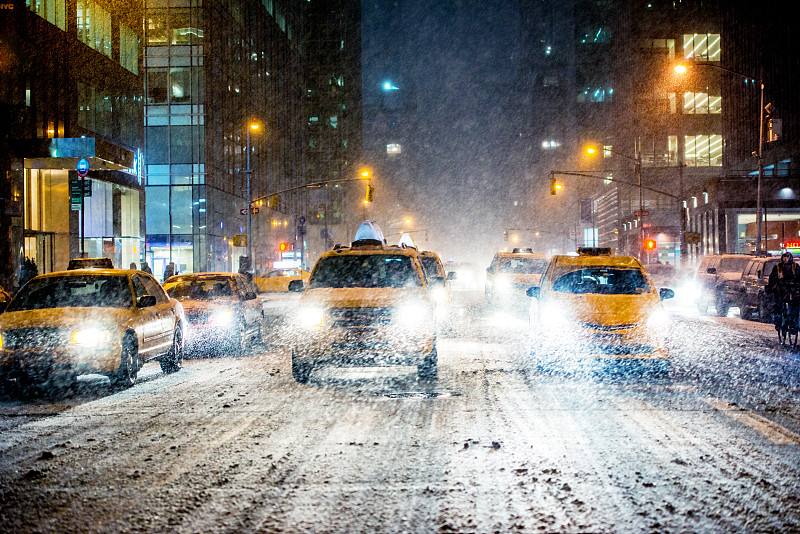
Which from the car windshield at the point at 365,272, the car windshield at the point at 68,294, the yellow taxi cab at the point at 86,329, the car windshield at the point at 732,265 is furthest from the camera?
the car windshield at the point at 732,265

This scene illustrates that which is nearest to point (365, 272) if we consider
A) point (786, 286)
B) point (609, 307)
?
point (609, 307)

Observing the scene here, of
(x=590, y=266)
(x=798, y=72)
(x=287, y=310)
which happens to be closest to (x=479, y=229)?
(x=798, y=72)

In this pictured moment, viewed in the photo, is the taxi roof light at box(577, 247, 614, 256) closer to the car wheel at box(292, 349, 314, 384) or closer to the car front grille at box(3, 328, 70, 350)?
the car wheel at box(292, 349, 314, 384)

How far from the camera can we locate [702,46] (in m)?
75.8

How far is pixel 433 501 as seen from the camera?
520 centimetres

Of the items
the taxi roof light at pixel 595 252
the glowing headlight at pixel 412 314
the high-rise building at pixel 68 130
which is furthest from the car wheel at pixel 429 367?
the high-rise building at pixel 68 130

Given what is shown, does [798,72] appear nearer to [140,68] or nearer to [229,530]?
[140,68]

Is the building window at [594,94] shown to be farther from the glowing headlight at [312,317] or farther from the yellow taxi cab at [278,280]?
the glowing headlight at [312,317]

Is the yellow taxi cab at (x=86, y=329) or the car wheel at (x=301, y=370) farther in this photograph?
the car wheel at (x=301, y=370)

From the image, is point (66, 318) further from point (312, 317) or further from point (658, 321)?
point (658, 321)

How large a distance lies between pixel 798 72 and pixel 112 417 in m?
50.4

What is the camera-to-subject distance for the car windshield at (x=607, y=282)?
12.6 m

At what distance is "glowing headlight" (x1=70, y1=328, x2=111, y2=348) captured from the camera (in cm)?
1020

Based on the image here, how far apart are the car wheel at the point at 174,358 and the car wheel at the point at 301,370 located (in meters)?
2.73
